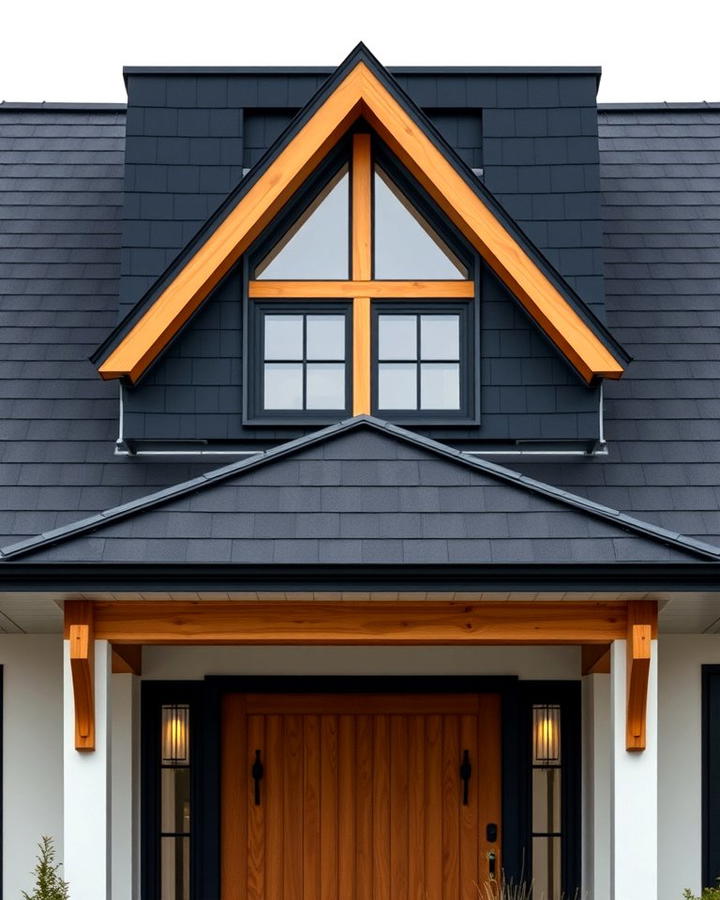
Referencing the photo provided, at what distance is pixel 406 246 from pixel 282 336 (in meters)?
1.16

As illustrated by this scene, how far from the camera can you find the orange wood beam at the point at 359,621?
8539 mm

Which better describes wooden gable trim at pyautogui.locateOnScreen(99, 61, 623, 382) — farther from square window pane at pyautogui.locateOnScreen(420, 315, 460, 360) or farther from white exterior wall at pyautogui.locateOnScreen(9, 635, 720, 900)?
white exterior wall at pyautogui.locateOnScreen(9, 635, 720, 900)

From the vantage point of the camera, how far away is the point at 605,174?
1282cm

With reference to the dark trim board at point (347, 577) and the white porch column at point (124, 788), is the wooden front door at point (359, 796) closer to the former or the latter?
the white porch column at point (124, 788)

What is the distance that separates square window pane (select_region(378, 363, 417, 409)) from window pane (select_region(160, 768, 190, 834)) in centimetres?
309

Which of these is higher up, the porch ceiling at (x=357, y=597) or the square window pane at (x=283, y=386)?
the square window pane at (x=283, y=386)

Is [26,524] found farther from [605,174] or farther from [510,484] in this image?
[605,174]

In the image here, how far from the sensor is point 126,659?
9.78 m

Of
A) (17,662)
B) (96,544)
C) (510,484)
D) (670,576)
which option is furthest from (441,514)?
(17,662)

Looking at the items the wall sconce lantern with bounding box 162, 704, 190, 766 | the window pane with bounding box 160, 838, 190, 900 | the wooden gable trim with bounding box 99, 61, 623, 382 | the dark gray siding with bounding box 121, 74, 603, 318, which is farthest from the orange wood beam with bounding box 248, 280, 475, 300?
the window pane with bounding box 160, 838, 190, 900

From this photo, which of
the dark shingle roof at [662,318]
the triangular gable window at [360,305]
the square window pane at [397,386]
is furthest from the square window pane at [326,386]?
the dark shingle roof at [662,318]

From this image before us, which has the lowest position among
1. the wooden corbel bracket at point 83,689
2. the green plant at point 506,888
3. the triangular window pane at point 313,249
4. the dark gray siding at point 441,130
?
the green plant at point 506,888

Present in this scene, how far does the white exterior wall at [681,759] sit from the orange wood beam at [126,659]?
3.75m

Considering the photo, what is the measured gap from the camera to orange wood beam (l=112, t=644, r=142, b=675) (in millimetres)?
9438
